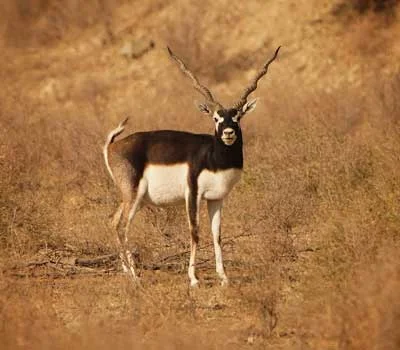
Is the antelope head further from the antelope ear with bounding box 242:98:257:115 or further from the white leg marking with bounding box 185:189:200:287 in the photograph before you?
the white leg marking with bounding box 185:189:200:287

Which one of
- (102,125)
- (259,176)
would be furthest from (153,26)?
(259,176)

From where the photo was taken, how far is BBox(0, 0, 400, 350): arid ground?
8875mm

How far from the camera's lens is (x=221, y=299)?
416 inches

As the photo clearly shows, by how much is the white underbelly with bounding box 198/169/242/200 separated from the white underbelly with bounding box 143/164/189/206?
0.20 m

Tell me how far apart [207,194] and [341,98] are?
10.3 metres

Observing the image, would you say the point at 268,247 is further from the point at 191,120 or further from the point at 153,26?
the point at 153,26

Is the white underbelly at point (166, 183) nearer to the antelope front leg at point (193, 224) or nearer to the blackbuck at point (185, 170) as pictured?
the blackbuck at point (185, 170)

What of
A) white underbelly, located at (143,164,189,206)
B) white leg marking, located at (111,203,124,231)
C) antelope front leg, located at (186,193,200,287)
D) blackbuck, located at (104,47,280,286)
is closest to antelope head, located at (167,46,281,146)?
blackbuck, located at (104,47,280,286)

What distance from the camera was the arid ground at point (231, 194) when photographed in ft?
29.1

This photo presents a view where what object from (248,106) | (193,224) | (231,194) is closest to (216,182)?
(193,224)

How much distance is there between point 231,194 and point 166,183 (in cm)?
357

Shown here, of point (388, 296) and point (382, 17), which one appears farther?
point (382, 17)

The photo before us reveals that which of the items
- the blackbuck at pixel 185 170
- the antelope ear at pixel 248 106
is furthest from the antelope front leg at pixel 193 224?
the antelope ear at pixel 248 106

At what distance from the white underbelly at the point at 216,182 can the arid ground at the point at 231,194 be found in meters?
0.71
